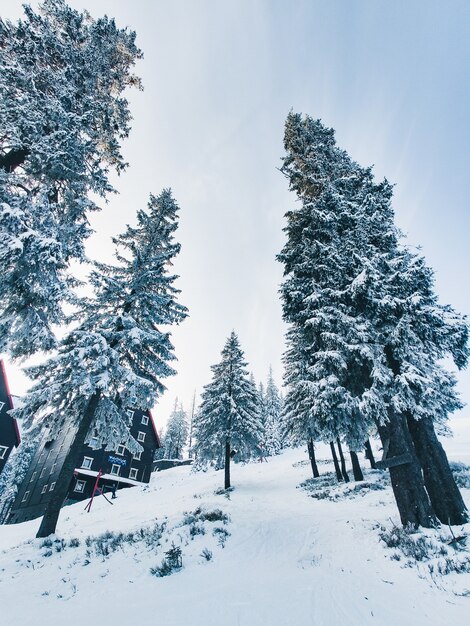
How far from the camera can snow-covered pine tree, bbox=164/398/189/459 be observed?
6819 centimetres

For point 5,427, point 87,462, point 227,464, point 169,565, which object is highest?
point 5,427

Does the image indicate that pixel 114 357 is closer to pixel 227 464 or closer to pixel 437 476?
pixel 437 476

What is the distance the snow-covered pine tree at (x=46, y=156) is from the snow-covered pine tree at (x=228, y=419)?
18996mm

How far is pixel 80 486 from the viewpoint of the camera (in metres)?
34.7

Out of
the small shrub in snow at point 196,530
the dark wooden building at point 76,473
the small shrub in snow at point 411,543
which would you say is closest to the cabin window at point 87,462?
the dark wooden building at point 76,473

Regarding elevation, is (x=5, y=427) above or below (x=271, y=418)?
below

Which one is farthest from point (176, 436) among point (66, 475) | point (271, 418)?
point (66, 475)

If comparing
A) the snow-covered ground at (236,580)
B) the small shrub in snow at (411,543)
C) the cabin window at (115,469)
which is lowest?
the snow-covered ground at (236,580)

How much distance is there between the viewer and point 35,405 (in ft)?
40.3

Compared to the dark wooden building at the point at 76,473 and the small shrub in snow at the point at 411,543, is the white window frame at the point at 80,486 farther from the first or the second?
the small shrub in snow at the point at 411,543

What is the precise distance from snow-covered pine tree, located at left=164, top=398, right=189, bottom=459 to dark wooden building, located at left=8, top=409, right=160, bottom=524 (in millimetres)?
28878

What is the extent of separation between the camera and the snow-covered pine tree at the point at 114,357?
1239cm

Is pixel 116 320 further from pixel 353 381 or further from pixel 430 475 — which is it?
pixel 430 475

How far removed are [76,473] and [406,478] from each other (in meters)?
35.8
